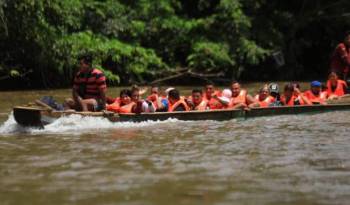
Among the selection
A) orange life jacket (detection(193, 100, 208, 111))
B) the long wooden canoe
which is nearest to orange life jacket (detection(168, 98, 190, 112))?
orange life jacket (detection(193, 100, 208, 111))

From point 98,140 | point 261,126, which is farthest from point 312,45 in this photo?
point 98,140

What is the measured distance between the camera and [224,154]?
8445mm

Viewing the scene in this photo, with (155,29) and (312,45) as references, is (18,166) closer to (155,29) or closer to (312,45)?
(155,29)

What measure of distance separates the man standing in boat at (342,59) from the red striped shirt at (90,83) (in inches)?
266

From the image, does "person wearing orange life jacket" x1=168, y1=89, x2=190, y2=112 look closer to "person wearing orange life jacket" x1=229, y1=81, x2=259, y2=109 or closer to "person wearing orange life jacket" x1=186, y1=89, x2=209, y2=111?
"person wearing orange life jacket" x1=186, y1=89, x2=209, y2=111

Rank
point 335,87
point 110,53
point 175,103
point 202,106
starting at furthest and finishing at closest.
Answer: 1. point 110,53
2. point 335,87
3. point 202,106
4. point 175,103

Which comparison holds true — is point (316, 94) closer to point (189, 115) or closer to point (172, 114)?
point (189, 115)

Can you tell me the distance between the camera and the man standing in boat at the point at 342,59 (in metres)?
16.0

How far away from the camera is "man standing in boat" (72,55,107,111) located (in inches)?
448

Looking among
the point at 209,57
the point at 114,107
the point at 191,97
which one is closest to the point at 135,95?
the point at 114,107

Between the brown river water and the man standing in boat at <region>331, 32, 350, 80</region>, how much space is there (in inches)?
173

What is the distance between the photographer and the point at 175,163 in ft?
25.8

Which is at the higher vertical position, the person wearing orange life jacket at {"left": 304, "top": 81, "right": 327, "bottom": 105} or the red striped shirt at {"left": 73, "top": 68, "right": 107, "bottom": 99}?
the red striped shirt at {"left": 73, "top": 68, "right": 107, "bottom": 99}

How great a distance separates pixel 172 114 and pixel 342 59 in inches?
228
